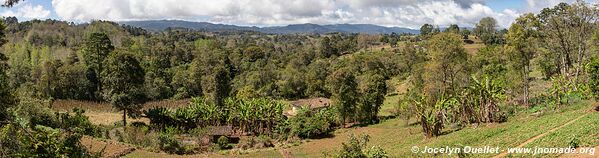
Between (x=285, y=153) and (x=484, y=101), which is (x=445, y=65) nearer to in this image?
(x=484, y=101)

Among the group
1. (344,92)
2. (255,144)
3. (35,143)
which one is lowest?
(255,144)

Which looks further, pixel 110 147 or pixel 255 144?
pixel 255 144

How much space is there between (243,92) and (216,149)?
20.9m

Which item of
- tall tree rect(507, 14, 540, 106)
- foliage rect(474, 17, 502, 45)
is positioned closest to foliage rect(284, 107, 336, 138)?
tall tree rect(507, 14, 540, 106)

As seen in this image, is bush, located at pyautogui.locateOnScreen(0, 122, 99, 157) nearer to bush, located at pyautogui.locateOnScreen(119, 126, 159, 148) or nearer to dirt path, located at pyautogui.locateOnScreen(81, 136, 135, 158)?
dirt path, located at pyautogui.locateOnScreen(81, 136, 135, 158)

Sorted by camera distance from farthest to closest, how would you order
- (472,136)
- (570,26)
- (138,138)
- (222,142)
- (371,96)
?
(371,96), (222,142), (138,138), (570,26), (472,136)

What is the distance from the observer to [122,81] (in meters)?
36.9

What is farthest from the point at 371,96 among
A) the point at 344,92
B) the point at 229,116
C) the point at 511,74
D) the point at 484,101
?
the point at 484,101

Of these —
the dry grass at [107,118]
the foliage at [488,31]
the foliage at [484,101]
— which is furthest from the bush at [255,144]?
the foliage at [488,31]

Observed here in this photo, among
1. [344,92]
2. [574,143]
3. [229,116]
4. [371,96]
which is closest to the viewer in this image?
[574,143]

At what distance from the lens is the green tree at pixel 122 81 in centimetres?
3659

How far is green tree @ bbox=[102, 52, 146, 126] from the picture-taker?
3659 centimetres

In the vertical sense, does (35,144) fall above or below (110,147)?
above

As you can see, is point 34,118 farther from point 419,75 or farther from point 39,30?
point 39,30
